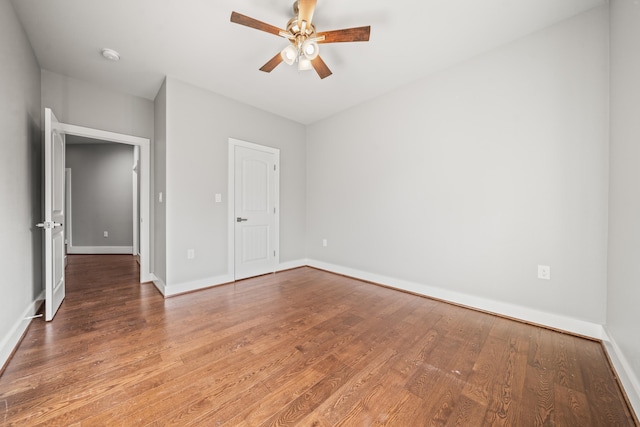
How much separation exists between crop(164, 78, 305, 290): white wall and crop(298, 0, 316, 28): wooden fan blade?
76.7 inches

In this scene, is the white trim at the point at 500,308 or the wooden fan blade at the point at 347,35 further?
the white trim at the point at 500,308

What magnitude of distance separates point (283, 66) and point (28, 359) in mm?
3244

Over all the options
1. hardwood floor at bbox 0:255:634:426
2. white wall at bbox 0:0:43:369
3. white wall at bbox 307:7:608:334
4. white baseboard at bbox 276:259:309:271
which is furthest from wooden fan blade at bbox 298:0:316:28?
white baseboard at bbox 276:259:309:271

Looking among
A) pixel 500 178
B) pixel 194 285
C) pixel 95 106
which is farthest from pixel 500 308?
pixel 95 106

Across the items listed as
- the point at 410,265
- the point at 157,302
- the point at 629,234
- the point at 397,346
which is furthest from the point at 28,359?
the point at 629,234

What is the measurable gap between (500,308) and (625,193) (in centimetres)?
135

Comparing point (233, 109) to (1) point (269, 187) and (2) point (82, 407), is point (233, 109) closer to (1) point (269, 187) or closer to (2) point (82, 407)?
(1) point (269, 187)

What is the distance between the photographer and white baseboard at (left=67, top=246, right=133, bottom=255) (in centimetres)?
557

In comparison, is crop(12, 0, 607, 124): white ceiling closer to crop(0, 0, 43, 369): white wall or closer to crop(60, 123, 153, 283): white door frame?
crop(0, 0, 43, 369): white wall

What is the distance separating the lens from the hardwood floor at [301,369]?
1.24 m

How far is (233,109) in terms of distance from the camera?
3.49m

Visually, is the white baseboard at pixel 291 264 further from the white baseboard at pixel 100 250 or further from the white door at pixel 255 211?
the white baseboard at pixel 100 250

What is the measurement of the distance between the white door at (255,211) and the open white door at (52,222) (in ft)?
5.87

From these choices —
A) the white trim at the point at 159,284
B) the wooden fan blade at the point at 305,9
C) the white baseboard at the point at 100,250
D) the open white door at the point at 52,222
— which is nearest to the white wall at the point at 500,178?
the wooden fan blade at the point at 305,9
